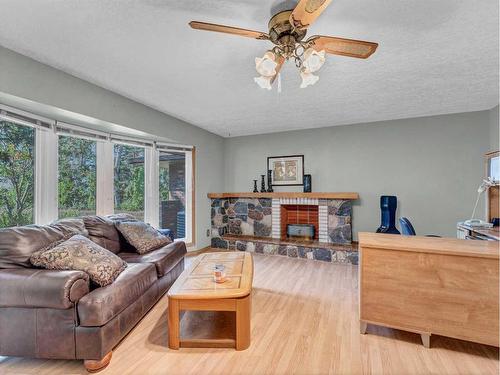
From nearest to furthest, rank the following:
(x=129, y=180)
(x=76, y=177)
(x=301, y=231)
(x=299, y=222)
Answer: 1. (x=76, y=177)
2. (x=129, y=180)
3. (x=301, y=231)
4. (x=299, y=222)

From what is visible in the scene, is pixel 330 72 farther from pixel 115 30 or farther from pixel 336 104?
pixel 115 30

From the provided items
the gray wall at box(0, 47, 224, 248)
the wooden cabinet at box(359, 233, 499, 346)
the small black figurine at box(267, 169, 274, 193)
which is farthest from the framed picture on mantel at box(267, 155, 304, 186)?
the wooden cabinet at box(359, 233, 499, 346)

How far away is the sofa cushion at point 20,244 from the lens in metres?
1.81

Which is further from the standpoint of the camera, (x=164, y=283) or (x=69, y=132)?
(x=69, y=132)

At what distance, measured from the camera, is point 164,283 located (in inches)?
104

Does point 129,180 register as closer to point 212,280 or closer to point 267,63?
point 212,280

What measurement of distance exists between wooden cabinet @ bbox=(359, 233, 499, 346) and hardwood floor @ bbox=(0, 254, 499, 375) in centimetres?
15

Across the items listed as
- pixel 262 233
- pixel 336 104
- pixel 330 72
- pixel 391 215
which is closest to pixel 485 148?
pixel 391 215

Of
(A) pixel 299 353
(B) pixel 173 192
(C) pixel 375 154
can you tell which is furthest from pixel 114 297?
(C) pixel 375 154

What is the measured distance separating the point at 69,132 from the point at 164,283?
6.99ft

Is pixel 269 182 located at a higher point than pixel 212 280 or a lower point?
higher

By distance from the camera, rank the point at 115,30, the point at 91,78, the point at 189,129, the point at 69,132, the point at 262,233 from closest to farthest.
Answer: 1. the point at 115,30
2. the point at 91,78
3. the point at 69,132
4. the point at 189,129
5. the point at 262,233

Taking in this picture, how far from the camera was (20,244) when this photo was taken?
1.86 meters

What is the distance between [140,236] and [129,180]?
1200mm
